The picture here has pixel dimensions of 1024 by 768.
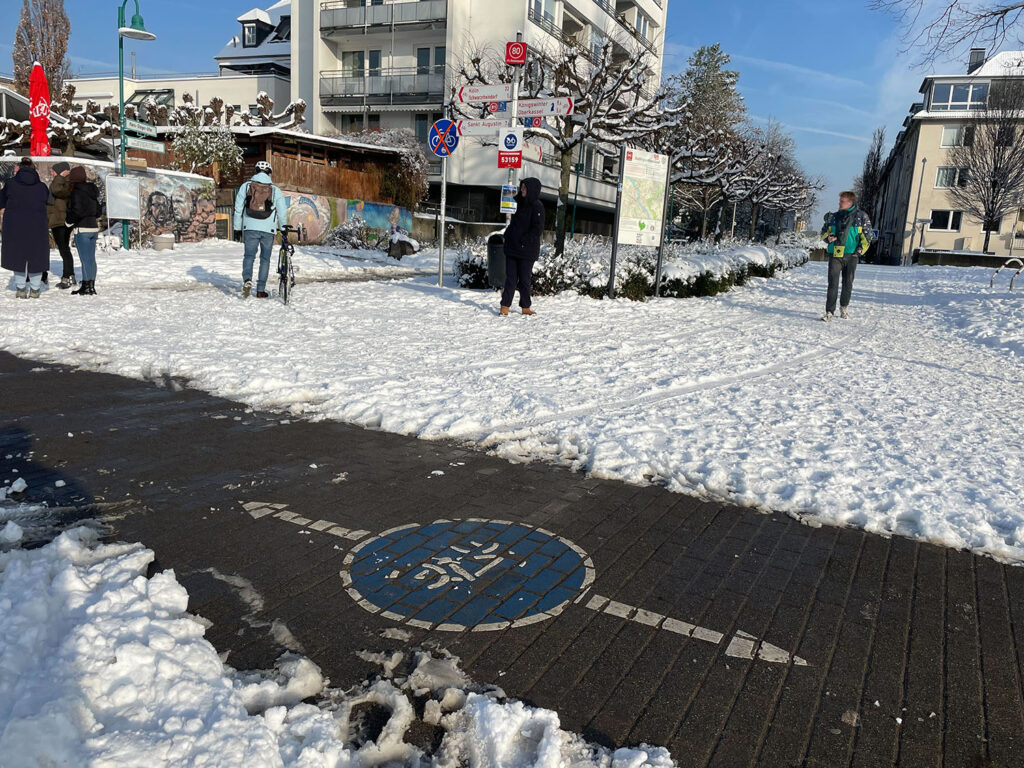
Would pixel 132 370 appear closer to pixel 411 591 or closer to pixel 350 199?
pixel 411 591

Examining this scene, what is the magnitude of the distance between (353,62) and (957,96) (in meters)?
45.4

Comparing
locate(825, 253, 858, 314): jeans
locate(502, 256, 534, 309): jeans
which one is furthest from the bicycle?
locate(825, 253, 858, 314): jeans

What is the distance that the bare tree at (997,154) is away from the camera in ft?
141

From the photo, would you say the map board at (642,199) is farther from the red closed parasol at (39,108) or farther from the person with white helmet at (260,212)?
the red closed parasol at (39,108)

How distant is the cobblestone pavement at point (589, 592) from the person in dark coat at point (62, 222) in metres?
8.49

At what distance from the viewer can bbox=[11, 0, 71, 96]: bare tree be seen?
43.4 metres

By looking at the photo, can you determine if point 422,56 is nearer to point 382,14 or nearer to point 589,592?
point 382,14

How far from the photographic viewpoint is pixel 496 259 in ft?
44.4

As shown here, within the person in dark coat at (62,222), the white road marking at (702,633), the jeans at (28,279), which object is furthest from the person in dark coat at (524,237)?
the white road marking at (702,633)

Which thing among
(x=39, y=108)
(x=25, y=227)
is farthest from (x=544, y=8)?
(x=25, y=227)

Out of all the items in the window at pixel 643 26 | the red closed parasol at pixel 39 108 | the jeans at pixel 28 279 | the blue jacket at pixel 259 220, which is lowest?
the jeans at pixel 28 279

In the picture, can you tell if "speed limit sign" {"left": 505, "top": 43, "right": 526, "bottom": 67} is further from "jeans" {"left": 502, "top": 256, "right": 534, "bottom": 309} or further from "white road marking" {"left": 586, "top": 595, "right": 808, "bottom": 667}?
"white road marking" {"left": 586, "top": 595, "right": 808, "bottom": 667}

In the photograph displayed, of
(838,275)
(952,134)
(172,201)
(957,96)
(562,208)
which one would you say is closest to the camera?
(838,275)

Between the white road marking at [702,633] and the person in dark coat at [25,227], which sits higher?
the person in dark coat at [25,227]
